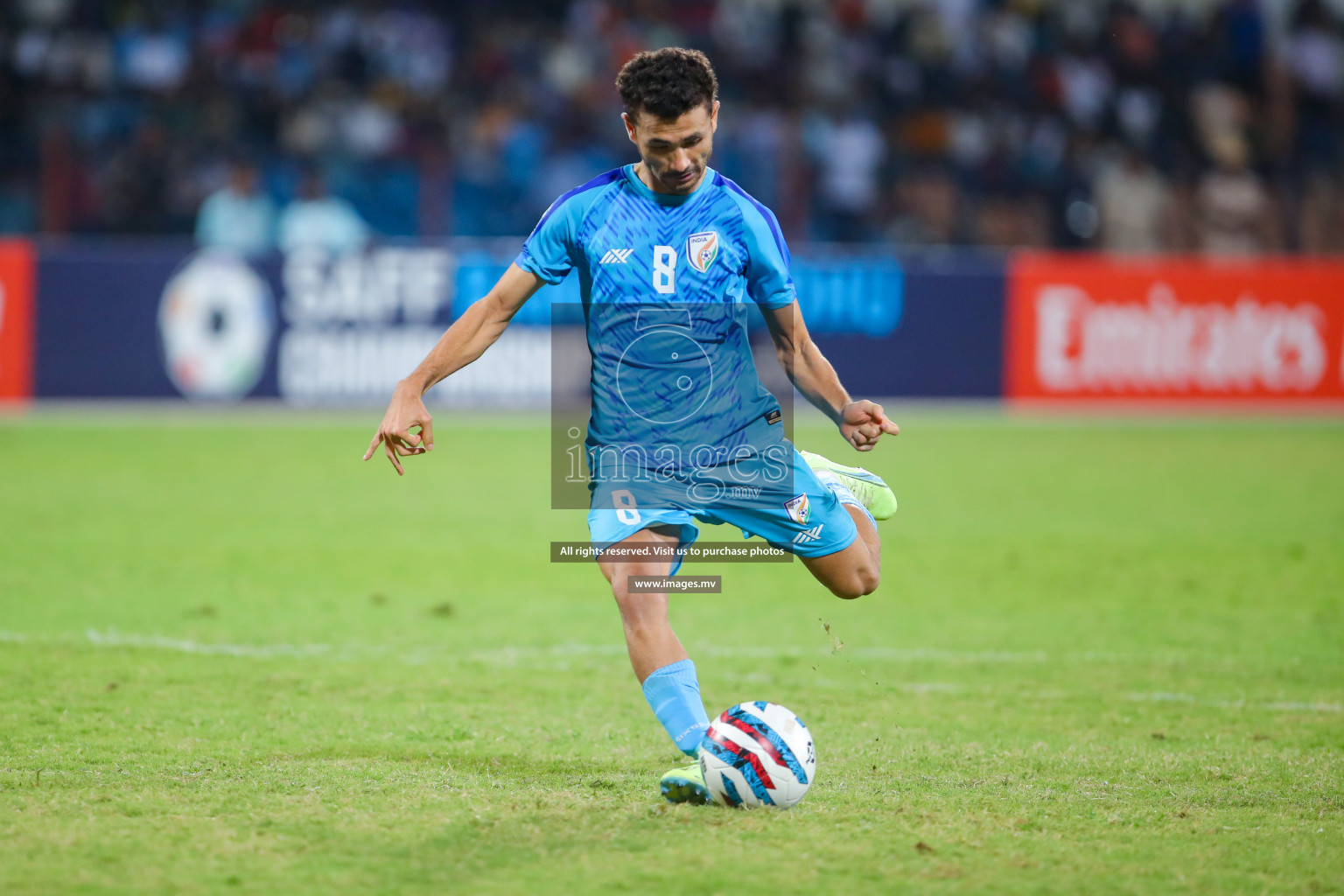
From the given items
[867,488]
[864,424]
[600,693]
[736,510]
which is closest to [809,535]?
[736,510]

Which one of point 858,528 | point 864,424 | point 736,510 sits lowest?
point 858,528

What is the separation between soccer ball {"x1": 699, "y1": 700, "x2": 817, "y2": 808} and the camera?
4.34 meters

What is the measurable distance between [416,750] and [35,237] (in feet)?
39.7

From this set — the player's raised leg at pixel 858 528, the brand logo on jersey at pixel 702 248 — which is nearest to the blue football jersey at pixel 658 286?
the brand logo on jersey at pixel 702 248

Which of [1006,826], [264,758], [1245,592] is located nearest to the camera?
[1006,826]

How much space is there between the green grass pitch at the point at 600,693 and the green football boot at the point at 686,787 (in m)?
0.09

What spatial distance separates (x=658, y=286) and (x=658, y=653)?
1126 mm

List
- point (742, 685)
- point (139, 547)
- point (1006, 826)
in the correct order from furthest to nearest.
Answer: point (139, 547)
point (742, 685)
point (1006, 826)

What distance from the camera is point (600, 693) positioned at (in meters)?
6.07

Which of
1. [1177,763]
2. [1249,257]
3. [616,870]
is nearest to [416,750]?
[616,870]

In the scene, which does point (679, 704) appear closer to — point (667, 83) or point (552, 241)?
point (552, 241)

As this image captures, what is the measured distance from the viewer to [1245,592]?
8367 mm

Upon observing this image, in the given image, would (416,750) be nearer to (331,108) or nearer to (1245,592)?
(1245,592)

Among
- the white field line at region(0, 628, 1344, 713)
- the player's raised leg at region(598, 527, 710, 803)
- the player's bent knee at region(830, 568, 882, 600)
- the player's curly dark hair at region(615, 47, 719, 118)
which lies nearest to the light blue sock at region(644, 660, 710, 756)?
the player's raised leg at region(598, 527, 710, 803)
